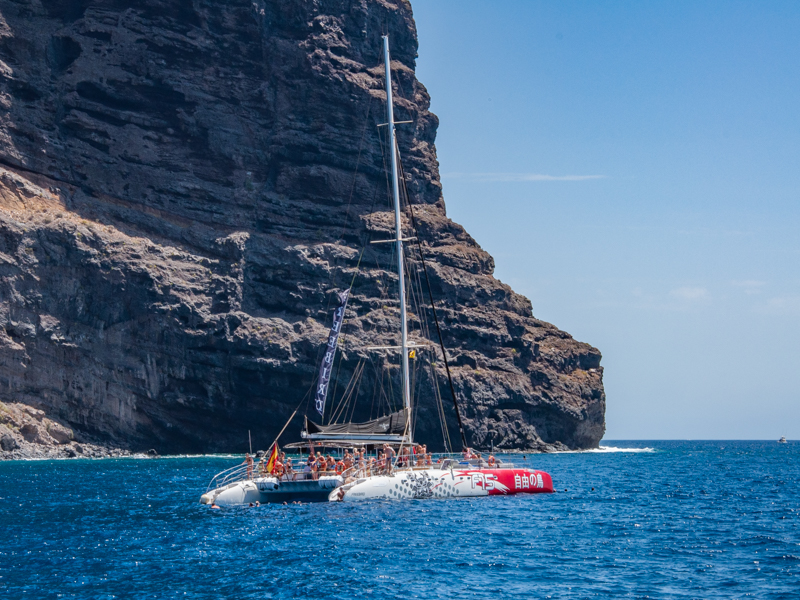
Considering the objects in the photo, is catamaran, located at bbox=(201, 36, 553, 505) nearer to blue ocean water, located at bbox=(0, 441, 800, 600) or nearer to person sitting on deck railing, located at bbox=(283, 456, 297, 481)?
person sitting on deck railing, located at bbox=(283, 456, 297, 481)

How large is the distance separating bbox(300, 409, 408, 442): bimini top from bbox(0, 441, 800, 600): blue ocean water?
367cm

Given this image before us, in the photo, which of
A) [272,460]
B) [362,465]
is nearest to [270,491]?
[272,460]

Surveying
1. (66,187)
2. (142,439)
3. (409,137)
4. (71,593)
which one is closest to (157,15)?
(66,187)

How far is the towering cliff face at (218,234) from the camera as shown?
3344 inches

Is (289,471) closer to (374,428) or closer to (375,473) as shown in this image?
(375,473)

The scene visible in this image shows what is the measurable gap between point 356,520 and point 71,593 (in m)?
13.0

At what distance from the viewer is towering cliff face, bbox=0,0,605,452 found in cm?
8494

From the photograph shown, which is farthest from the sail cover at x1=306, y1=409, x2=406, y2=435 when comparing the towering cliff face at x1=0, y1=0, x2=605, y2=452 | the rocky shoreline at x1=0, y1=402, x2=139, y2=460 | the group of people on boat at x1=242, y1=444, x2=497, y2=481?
the rocky shoreline at x1=0, y1=402, x2=139, y2=460

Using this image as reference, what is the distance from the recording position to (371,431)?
1622 inches

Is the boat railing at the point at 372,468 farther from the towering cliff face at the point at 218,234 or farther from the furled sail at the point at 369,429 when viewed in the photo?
the towering cliff face at the point at 218,234

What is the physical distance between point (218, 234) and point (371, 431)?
57.8 m

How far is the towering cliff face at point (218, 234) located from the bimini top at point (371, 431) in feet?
149

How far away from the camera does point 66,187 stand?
93750 millimetres

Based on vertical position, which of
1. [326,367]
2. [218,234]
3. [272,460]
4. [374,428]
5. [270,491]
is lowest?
[270,491]
